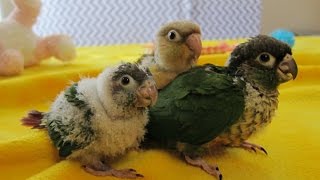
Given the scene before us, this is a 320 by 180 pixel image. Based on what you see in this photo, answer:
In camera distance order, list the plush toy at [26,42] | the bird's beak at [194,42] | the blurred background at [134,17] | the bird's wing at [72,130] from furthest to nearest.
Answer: the blurred background at [134,17] → the plush toy at [26,42] → the bird's beak at [194,42] → the bird's wing at [72,130]

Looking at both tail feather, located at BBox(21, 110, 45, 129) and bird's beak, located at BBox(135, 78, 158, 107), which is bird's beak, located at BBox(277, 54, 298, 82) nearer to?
bird's beak, located at BBox(135, 78, 158, 107)

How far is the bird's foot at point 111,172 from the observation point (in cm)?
51

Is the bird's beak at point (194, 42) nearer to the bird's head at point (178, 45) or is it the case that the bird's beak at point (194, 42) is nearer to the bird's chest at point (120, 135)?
the bird's head at point (178, 45)

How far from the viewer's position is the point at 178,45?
2.00 ft

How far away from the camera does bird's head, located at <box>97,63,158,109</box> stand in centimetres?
50

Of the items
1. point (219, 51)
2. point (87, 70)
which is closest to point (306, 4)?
point (219, 51)

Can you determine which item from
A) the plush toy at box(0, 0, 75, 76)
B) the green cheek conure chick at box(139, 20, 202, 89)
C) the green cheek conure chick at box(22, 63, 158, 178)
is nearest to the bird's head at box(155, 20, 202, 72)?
the green cheek conure chick at box(139, 20, 202, 89)

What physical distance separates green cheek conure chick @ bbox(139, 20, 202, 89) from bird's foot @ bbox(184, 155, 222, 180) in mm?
103

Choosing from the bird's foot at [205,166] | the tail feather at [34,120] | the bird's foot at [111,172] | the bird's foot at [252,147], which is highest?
the tail feather at [34,120]

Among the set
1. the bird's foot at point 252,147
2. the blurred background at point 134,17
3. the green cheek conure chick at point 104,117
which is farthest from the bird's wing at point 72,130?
the blurred background at point 134,17

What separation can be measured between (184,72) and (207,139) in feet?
0.35

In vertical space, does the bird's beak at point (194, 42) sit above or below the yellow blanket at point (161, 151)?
above

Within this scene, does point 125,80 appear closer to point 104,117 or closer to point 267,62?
point 104,117

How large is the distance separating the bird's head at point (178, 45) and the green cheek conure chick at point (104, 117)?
0.11m
